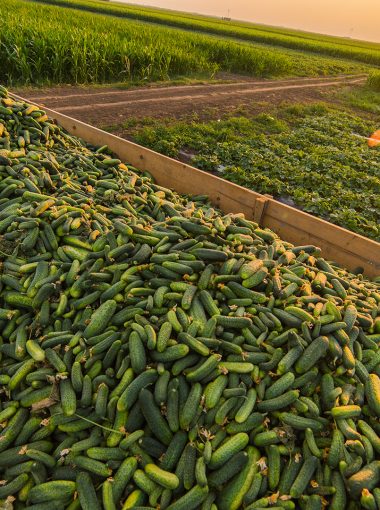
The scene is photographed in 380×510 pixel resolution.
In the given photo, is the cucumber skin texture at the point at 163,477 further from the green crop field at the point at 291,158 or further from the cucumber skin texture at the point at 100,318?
the green crop field at the point at 291,158

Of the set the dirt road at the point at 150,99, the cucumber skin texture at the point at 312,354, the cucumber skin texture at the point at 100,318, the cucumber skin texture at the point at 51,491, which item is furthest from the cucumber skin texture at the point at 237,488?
the dirt road at the point at 150,99

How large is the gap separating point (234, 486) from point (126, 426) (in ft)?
2.52

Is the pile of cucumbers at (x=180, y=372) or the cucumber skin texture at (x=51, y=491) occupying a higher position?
the pile of cucumbers at (x=180, y=372)

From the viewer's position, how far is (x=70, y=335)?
9.95ft

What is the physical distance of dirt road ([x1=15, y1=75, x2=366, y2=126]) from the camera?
11203 mm

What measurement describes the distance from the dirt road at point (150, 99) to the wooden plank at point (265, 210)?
172 inches

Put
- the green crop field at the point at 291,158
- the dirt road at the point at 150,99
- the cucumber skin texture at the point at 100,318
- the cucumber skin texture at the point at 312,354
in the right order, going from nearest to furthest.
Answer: the cucumber skin texture at the point at 312,354, the cucumber skin texture at the point at 100,318, the green crop field at the point at 291,158, the dirt road at the point at 150,99

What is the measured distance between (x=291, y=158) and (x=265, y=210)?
4.35 meters

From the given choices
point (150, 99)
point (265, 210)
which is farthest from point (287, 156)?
point (150, 99)

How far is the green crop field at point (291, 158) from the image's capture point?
7045 millimetres

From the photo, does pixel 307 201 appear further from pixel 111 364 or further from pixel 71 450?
pixel 71 450

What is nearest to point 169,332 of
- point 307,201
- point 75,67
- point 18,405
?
point 18,405

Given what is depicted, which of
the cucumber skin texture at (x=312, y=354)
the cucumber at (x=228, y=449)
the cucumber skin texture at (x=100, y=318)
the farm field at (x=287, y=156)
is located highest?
the cucumber skin texture at (x=312, y=354)

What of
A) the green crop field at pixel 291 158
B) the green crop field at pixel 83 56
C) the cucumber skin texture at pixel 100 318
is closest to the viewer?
the cucumber skin texture at pixel 100 318
